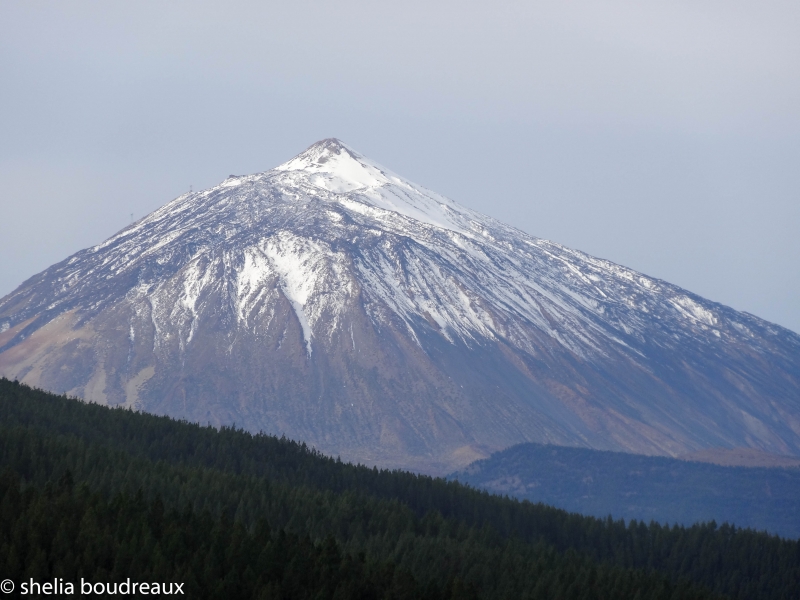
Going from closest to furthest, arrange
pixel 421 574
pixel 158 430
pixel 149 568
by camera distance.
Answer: pixel 149 568 → pixel 421 574 → pixel 158 430

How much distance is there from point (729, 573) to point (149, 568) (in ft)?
252

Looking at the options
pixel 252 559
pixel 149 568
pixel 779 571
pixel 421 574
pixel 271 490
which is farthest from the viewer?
pixel 779 571

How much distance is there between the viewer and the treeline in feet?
255

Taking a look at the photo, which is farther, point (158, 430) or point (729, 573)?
point (158, 430)

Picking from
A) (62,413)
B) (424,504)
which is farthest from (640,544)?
(62,413)

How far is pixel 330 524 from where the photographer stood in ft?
340

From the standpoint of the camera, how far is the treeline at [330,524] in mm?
77625

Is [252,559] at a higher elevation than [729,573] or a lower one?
higher

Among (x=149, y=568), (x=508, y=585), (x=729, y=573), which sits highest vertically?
(x=149, y=568)

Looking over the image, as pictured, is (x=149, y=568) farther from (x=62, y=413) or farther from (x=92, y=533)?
(x=62, y=413)

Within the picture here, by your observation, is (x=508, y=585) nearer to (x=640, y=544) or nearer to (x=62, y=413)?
(x=640, y=544)

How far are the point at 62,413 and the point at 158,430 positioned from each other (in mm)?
12386

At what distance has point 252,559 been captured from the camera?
7681 cm

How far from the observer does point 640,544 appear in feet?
440
